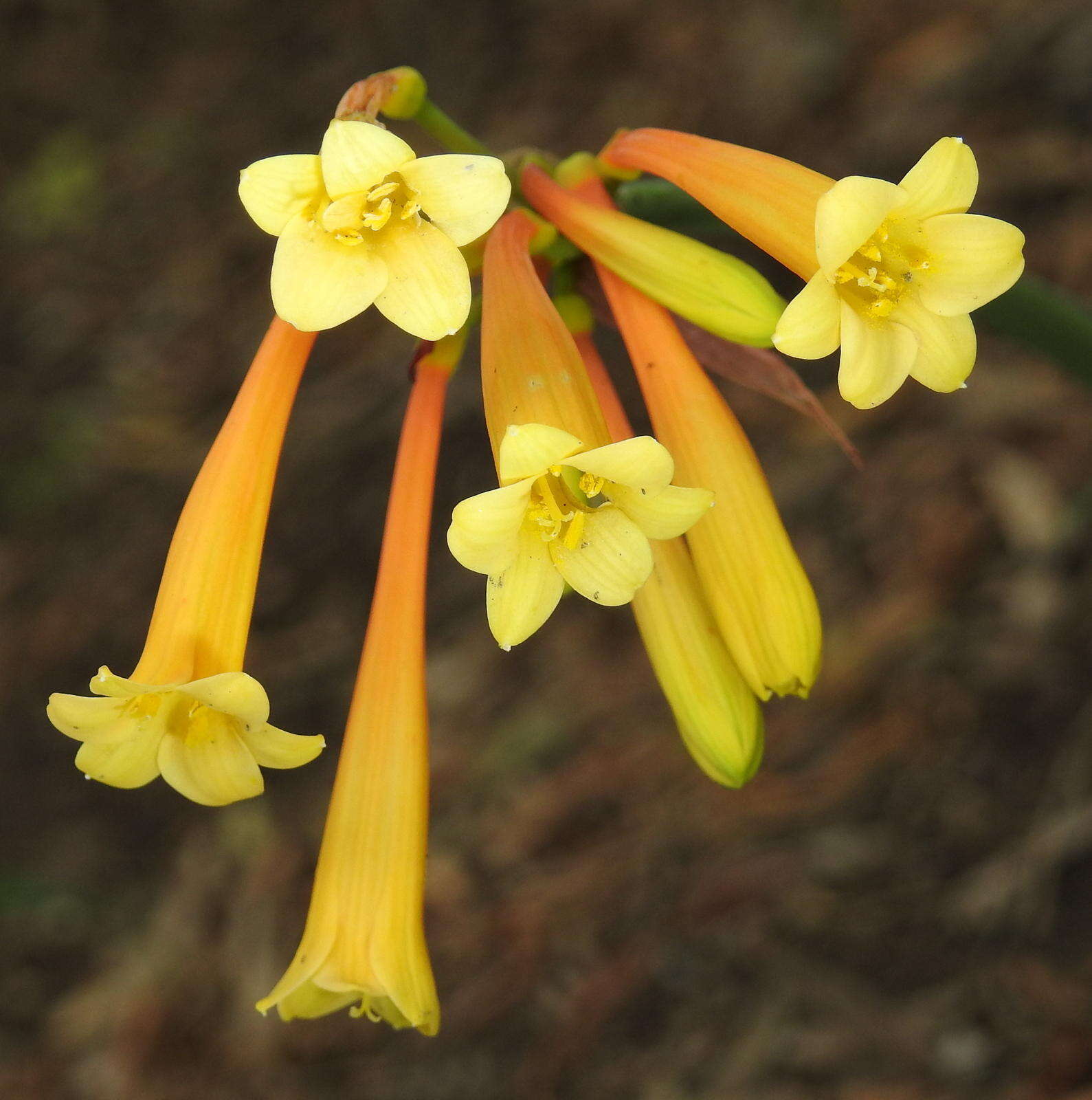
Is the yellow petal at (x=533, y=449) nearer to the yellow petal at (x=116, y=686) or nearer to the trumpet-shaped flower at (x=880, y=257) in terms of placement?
the trumpet-shaped flower at (x=880, y=257)

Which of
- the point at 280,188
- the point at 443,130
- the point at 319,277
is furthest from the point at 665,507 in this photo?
the point at 443,130

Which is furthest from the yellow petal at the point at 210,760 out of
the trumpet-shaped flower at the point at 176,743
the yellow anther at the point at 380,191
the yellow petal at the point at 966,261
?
the yellow petal at the point at 966,261

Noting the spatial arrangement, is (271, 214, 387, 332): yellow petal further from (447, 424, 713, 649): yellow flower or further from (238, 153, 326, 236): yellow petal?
(447, 424, 713, 649): yellow flower

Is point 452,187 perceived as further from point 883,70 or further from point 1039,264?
point 883,70

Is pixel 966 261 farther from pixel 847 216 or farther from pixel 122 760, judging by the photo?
pixel 122 760

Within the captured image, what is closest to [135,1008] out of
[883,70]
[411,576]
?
[411,576]

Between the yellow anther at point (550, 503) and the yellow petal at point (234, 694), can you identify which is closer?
the yellow petal at point (234, 694)

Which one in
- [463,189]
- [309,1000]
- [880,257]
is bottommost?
[309,1000]
